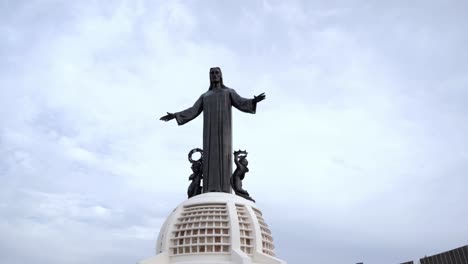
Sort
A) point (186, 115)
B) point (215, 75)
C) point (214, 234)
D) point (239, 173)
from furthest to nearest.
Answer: point (186, 115), point (215, 75), point (239, 173), point (214, 234)

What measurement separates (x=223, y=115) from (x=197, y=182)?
9.91ft

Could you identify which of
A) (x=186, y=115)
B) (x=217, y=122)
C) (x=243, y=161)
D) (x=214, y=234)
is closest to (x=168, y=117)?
(x=186, y=115)

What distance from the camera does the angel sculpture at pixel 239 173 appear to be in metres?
19.0

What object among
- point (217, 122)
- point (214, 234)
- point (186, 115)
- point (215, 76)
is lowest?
point (214, 234)

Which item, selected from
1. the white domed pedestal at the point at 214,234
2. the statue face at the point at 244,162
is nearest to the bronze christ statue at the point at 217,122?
the statue face at the point at 244,162

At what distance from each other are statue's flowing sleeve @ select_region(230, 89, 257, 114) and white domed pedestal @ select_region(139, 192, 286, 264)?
4226mm

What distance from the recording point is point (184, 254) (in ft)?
53.4

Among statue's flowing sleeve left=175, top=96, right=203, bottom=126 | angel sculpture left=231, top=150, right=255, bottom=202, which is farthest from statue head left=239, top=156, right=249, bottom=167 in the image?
statue's flowing sleeve left=175, top=96, right=203, bottom=126

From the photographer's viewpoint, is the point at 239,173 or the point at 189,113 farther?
the point at 189,113

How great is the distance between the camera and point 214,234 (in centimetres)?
1628

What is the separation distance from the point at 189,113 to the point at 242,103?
97.3 inches

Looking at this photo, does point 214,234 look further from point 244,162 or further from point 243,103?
point 243,103

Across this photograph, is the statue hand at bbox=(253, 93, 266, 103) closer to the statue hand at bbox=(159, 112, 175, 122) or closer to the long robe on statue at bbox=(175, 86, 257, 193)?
the long robe on statue at bbox=(175, 86, 257, 193)

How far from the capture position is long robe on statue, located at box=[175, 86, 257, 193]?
63.2 feet
